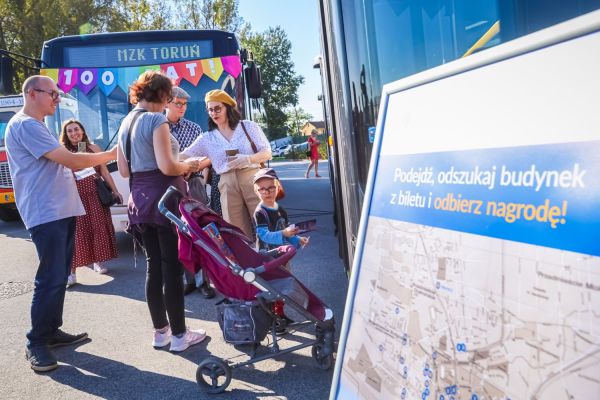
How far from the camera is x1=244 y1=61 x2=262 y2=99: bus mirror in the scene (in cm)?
656

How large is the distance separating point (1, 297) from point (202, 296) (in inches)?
89.8

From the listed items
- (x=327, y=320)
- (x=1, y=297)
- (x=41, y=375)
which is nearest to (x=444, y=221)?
(x=327, y=320)

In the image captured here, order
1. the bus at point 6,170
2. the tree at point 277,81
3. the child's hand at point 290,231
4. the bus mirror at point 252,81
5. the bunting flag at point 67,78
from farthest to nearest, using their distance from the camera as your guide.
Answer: the tree at point 277,81
the bus at point 6,170
the bus mirror at point 252,81
the bunting flag at point 67,78
the child's hand at point 290,231

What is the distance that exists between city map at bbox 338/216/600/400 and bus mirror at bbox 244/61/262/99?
16.8 ft

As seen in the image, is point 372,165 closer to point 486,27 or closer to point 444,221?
point 444,221

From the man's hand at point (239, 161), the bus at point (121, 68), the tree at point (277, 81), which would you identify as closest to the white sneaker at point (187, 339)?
the man's hand at point (239, 161)

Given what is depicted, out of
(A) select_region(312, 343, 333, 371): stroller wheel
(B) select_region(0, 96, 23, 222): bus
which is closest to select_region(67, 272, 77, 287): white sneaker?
(A) select_region(312, 343, 333, 371): stroller wheel

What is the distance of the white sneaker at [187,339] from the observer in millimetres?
3482

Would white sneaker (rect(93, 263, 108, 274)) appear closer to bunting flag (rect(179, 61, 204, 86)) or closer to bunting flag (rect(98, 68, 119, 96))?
bunting flag (rect(98, 68, 119, 96))

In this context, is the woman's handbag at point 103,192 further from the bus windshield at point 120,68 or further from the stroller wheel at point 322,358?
the stroller wheel at point 322,358

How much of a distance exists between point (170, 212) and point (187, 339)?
1.19 m

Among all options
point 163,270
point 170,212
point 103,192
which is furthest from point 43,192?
point 103,192

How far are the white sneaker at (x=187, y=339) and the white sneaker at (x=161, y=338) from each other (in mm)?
105

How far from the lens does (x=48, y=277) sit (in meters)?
3.34
